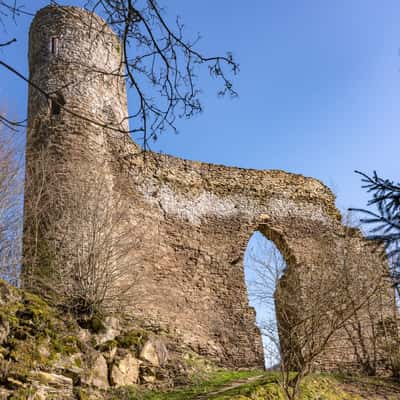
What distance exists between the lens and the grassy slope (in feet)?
29.4

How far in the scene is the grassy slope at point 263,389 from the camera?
897 cm

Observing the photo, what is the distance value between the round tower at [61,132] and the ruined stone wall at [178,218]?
3 centimetres

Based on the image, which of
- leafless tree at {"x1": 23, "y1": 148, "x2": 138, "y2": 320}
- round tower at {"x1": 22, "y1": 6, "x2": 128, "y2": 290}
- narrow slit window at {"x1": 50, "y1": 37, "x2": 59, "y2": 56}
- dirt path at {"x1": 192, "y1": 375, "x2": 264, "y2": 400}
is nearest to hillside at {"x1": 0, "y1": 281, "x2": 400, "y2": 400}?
dirt path at {"x1": 192, "y1": 375, "x2": 264, "y2": 400}

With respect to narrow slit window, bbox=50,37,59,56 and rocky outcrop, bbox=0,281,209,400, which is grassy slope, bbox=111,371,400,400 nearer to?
rocky outcrop, bbox=0,281,209,400

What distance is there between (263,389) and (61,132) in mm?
6959

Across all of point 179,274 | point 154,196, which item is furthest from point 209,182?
point 179,274

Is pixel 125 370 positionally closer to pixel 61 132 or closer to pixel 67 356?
pixel 67 356

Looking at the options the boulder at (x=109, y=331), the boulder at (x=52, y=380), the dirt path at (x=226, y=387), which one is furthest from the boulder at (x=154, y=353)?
the boulder at (x=52, y=380)

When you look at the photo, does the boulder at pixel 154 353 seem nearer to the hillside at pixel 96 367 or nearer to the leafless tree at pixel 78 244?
the hillside at pixel 96 367

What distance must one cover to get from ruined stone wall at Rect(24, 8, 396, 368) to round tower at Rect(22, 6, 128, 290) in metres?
0.03

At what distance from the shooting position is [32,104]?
13133 millimetres

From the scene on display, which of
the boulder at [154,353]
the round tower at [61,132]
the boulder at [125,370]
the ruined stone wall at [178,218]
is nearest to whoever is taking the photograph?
the boulder at [125,370]

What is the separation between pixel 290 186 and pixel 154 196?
465 cm

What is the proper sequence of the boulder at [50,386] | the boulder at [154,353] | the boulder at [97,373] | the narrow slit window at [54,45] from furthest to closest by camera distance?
the narrow slit window at [54,45]
the boulder at [154,353]
the boulder at [97,373]
the boulder at [50,386]
